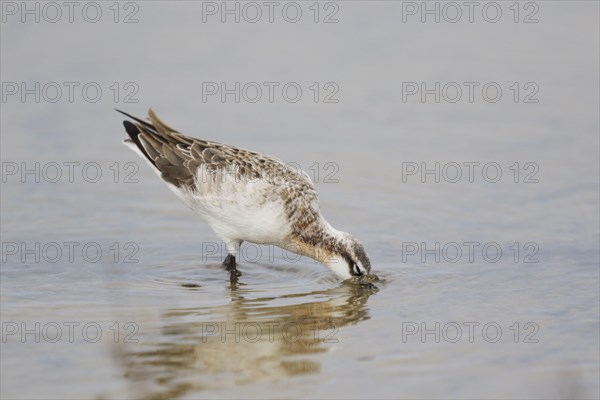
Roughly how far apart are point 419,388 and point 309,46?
428 inches

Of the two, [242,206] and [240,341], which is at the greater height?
[242,206]

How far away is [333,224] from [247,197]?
1949 millimetres

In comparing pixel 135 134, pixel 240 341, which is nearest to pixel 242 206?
pixel 135 134

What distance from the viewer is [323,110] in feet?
58.0

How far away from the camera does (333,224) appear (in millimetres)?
14477

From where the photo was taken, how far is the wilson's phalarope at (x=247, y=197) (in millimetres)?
12930

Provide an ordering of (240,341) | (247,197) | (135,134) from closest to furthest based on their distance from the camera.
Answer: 1. (240,341)
2. (247,197)
3. (135,134)

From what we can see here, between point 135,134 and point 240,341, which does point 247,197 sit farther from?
point 240,341

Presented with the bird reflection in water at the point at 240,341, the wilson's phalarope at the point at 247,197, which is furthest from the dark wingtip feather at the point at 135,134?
the bird reflection in water at the point at 240,341

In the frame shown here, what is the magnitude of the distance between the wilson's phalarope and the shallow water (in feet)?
1.26

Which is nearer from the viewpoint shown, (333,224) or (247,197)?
(247,197)

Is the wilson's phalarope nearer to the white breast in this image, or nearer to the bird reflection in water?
the white breast

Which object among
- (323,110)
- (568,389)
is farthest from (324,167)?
(568,389)

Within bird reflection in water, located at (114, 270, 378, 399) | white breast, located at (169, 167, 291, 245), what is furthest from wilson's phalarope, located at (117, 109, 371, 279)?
bird reflection in water, located at (114, 270, 378, 399)
